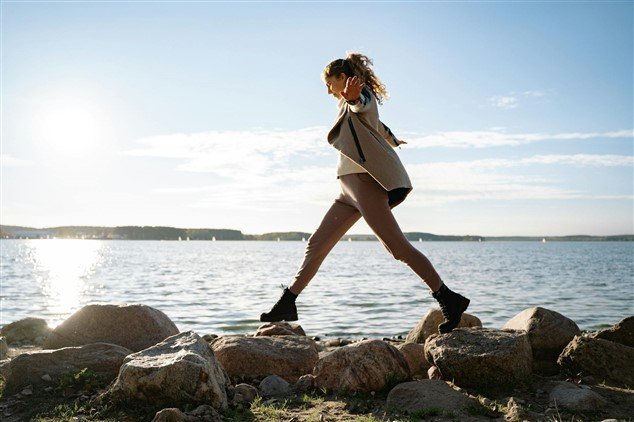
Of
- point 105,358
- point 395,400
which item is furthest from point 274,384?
point 105,358

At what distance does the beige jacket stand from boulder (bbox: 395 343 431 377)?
237 cm

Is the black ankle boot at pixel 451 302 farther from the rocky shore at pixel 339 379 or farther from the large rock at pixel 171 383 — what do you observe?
the large rock at pixel 171 383

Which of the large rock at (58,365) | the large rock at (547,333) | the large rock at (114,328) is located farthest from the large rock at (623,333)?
the large rock at (58,365)

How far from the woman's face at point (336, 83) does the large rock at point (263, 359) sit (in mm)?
2950

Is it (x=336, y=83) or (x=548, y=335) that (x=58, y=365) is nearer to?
(x=336, y=83)

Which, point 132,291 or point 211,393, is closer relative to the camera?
point 211,393

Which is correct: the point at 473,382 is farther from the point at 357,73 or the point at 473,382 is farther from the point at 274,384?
the point at 357,73

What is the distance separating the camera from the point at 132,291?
26141 millimetres

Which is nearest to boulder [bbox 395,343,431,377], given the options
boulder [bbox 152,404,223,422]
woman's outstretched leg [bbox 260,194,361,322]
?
woman's outstretched leg [bbox 260,194,361,322]

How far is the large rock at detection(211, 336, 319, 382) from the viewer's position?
22.7 ft

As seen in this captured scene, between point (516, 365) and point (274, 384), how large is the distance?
235 centimetres

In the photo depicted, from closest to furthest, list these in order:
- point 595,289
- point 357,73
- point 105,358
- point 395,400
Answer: point 395,400, point 357,73, point 105,358, point 595,289

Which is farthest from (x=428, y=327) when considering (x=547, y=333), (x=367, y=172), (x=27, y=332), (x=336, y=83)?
(x=27, y=332)

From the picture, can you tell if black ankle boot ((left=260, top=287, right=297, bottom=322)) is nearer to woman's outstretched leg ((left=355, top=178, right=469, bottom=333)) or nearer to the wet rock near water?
woman's outstretched leg ((left=355, top=178, right=469, bottom=333))
